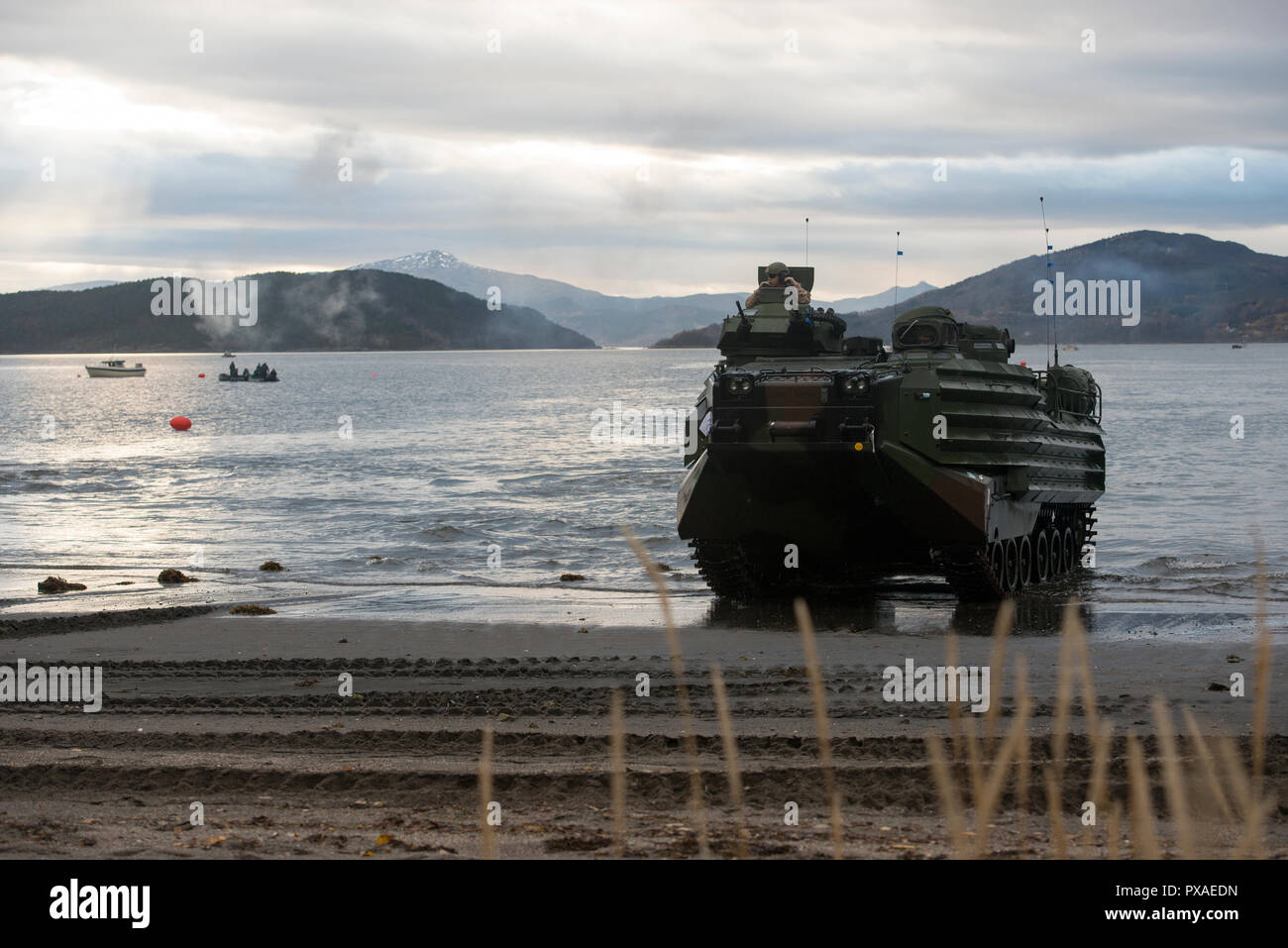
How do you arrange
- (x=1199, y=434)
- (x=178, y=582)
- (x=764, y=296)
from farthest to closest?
(x=1199, y=434), (x=178, y=582), (x=764, y=296)

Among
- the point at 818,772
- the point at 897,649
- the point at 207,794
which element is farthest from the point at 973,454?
the point at 207,794

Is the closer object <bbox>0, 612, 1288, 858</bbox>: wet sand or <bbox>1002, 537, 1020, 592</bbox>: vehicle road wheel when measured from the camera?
<bbox>0, 612, 1288, 858</bbox>: wet sand

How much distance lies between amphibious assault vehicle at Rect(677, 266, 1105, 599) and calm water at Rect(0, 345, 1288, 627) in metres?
0.81

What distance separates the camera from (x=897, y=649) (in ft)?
39.3

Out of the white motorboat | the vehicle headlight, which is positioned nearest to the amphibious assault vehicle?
the vehicle headlight

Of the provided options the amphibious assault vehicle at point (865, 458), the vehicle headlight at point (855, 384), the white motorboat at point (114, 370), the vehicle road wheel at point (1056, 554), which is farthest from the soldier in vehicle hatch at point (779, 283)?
the white motorboat at point (114, 370)

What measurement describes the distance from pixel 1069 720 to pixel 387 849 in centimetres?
465

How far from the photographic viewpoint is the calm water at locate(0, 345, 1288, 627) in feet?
53.1

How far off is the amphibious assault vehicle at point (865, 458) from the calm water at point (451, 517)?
0.81m

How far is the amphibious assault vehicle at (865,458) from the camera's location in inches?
521

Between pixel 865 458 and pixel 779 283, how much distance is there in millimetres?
3879

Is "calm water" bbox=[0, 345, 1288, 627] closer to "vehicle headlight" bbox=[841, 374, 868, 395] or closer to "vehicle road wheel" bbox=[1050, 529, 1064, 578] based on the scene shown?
"vehicle road wheel" bbox=[1050, 529, 1064, 578]

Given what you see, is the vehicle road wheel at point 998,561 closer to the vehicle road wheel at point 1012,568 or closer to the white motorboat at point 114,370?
the vehicle road wheel at point 1012,568
